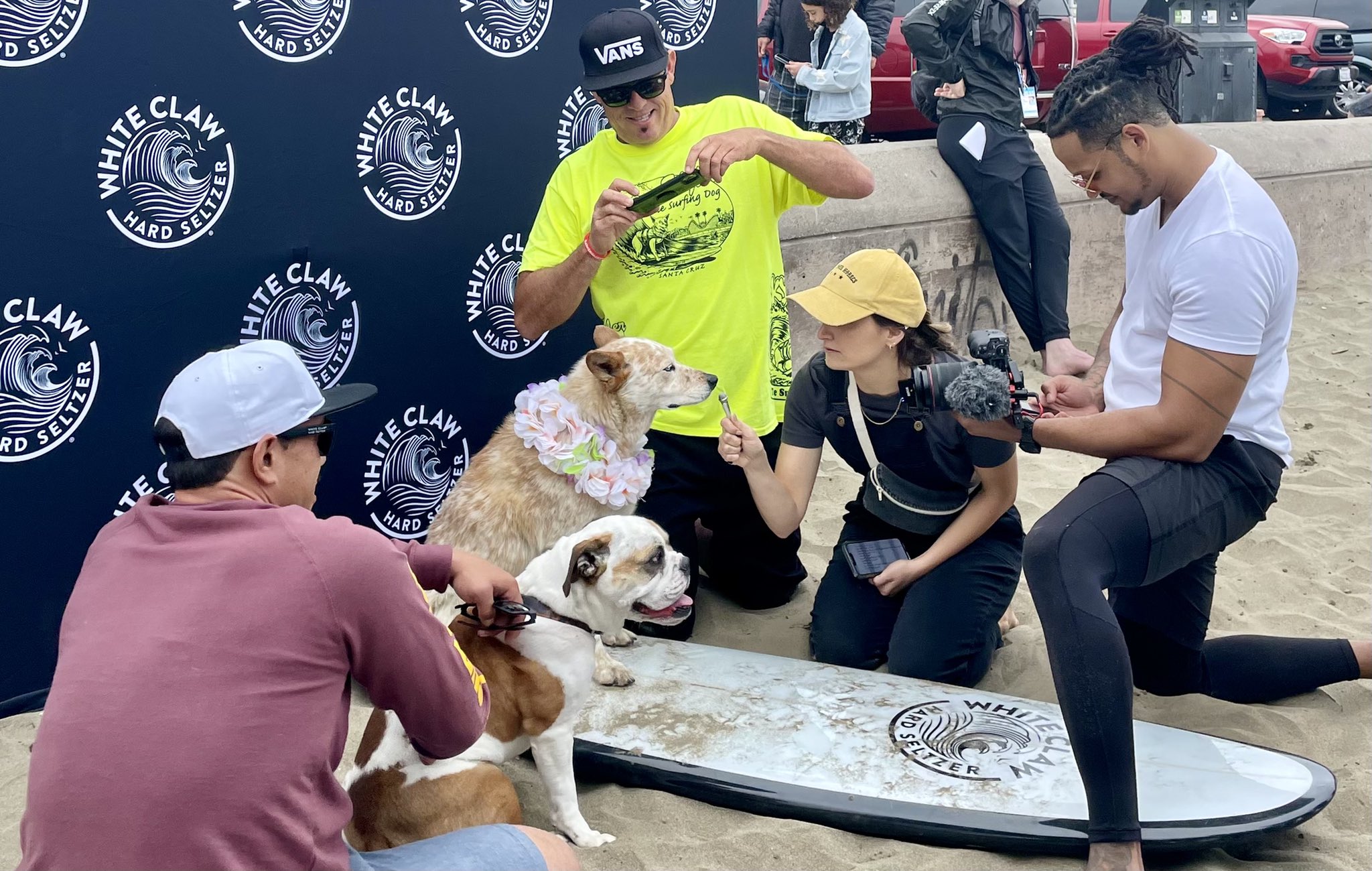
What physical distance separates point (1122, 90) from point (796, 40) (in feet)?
17.7

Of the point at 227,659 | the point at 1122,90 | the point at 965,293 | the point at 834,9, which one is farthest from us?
the point at 834,9

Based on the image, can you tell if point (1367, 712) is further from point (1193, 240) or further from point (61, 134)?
point (61, 134)

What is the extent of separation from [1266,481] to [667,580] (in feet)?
5.49

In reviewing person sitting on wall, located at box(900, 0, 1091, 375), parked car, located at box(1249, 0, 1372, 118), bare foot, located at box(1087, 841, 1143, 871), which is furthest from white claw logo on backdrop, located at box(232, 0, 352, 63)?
parked car, located at box(1249, 0, 1372, 118)

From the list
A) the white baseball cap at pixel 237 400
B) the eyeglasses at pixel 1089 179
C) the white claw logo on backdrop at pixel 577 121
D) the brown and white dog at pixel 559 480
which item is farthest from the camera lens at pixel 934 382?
the white claw logo on backdrop at pixel 577 121

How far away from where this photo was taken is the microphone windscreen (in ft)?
10.1

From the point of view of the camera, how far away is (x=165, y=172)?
3857mm

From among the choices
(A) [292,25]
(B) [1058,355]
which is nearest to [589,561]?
(A) [292,25]

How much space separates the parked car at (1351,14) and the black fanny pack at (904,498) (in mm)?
13275

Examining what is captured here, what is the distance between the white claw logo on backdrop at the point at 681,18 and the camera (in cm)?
501

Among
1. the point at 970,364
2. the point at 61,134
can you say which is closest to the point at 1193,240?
the point at 970,364

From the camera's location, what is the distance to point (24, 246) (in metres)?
3.63

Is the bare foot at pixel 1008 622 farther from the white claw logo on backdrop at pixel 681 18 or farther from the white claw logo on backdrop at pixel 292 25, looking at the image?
the white claw logo on backdrop at pixel 292 25

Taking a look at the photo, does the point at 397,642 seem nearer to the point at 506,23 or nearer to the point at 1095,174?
the point at 1095,174
